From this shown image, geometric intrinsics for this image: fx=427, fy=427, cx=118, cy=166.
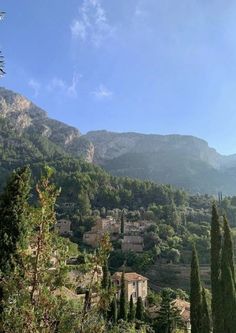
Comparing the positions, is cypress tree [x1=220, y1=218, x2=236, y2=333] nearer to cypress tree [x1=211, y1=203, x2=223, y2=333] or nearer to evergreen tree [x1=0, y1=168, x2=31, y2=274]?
cypress tree [x1=211, y1=203, x2=223, y2=333]

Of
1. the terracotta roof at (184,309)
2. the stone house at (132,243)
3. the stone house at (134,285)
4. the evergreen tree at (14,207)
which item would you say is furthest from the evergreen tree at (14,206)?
the stone house at (132,243)

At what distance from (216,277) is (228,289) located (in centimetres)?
119

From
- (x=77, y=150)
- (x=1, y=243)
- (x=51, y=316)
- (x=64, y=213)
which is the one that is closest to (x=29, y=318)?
(x=51, y=316)

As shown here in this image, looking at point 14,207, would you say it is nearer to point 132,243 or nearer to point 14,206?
point 14,206

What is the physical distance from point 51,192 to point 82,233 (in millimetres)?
80271

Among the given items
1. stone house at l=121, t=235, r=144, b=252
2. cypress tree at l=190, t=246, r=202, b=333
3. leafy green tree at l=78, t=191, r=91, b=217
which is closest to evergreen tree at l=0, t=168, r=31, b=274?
cypress tree at l=190, t=246, r=202, b=333

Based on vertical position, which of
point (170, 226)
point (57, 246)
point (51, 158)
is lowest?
point (57, 246)

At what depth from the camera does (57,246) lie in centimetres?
608

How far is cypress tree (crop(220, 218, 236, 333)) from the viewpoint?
25.9 meters

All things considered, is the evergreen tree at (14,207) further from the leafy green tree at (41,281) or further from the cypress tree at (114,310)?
the cypress tree at (114,310)

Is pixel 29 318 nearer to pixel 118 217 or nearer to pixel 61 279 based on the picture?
pixel 61 279

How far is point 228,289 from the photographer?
26.9 metres

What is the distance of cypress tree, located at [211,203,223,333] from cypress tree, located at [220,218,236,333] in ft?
0.81

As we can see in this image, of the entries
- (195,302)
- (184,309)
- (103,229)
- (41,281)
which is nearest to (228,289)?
(195,302)
